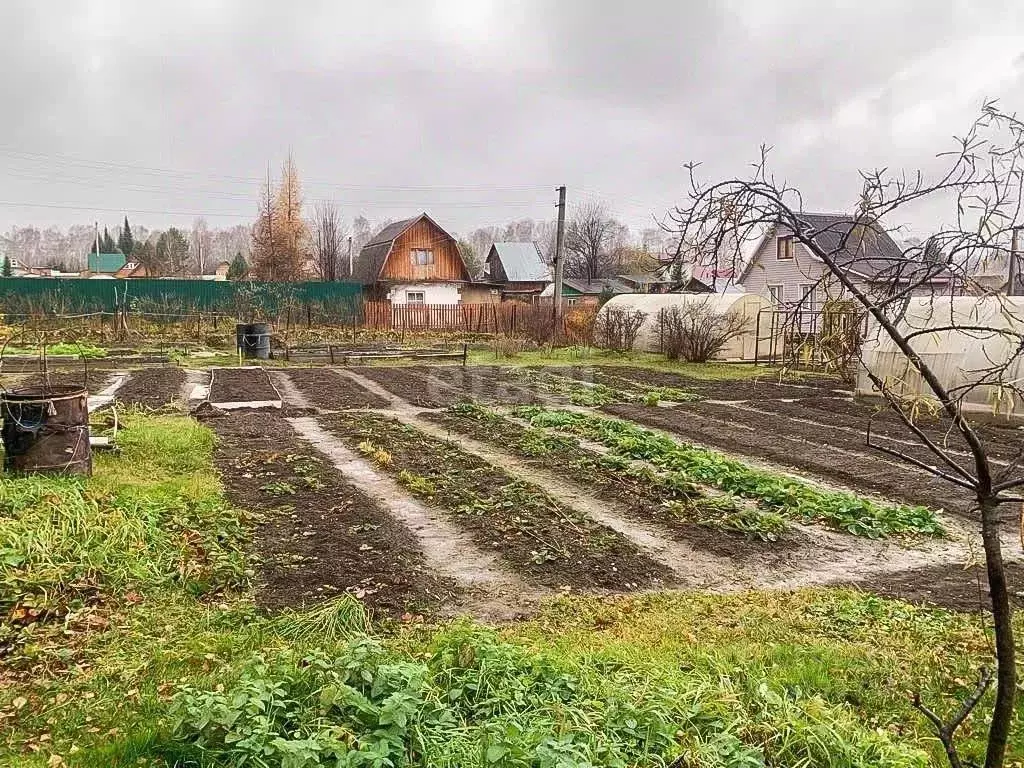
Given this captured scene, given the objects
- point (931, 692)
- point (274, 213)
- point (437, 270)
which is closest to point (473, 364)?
point (931, 692)

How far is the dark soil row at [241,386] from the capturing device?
13.8 m

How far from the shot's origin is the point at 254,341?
20953mm

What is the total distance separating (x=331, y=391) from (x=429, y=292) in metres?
26.1

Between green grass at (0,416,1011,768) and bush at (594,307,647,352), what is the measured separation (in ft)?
Result: 61.5

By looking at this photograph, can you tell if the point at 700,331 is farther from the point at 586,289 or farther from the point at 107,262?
the point at 107,262

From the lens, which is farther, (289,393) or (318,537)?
(289,393)

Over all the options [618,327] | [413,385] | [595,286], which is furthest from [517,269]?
[413,385]

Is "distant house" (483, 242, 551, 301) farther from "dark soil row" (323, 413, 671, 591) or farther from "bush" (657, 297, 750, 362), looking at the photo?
"dark soil row" (323, 413, 671, 591)

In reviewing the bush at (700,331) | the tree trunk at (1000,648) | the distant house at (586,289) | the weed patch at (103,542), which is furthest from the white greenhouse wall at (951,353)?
the distant house at (586,289)

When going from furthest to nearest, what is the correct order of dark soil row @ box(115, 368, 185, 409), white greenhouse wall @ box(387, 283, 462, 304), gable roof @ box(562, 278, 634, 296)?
1. gable roof @ box(562, 278, 634, 296)
2. white greenhouse wall @ box(387, 283, 462, 304)
3. dark soil row @ box(115, 368, 185, 409)

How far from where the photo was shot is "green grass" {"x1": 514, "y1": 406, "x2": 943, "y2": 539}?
22.6 feet

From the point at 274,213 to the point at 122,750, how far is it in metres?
42.9

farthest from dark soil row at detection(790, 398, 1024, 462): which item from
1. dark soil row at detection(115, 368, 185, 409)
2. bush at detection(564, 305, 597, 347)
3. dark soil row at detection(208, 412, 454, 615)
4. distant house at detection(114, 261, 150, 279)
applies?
distant house at detection(114, 261, 150, 279)

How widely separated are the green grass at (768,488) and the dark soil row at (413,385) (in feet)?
12.3
